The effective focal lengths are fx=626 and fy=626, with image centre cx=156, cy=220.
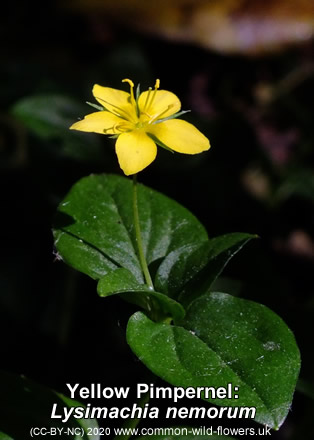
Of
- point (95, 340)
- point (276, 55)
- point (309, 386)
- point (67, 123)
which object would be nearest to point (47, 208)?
point (67, 123)

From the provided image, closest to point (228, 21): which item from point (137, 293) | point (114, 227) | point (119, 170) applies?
point (119, 170)

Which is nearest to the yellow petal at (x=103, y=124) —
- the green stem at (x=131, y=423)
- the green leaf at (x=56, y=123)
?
the green stem at (x=131, y=423)

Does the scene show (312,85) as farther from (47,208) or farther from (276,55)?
(47,208)

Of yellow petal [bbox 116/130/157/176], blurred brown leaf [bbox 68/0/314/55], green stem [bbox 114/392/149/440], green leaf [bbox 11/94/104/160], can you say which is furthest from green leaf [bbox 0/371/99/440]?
blurred brown leaf [bbox 68/0/314/55]

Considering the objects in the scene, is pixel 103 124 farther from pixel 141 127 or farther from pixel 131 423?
pixel 131 423

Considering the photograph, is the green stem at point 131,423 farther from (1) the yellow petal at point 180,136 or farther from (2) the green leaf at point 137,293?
(1) the yellow petal at point 180,136

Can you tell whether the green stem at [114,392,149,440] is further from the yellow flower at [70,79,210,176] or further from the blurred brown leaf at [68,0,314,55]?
the blurred brown leaf at [68,0,314,55]
